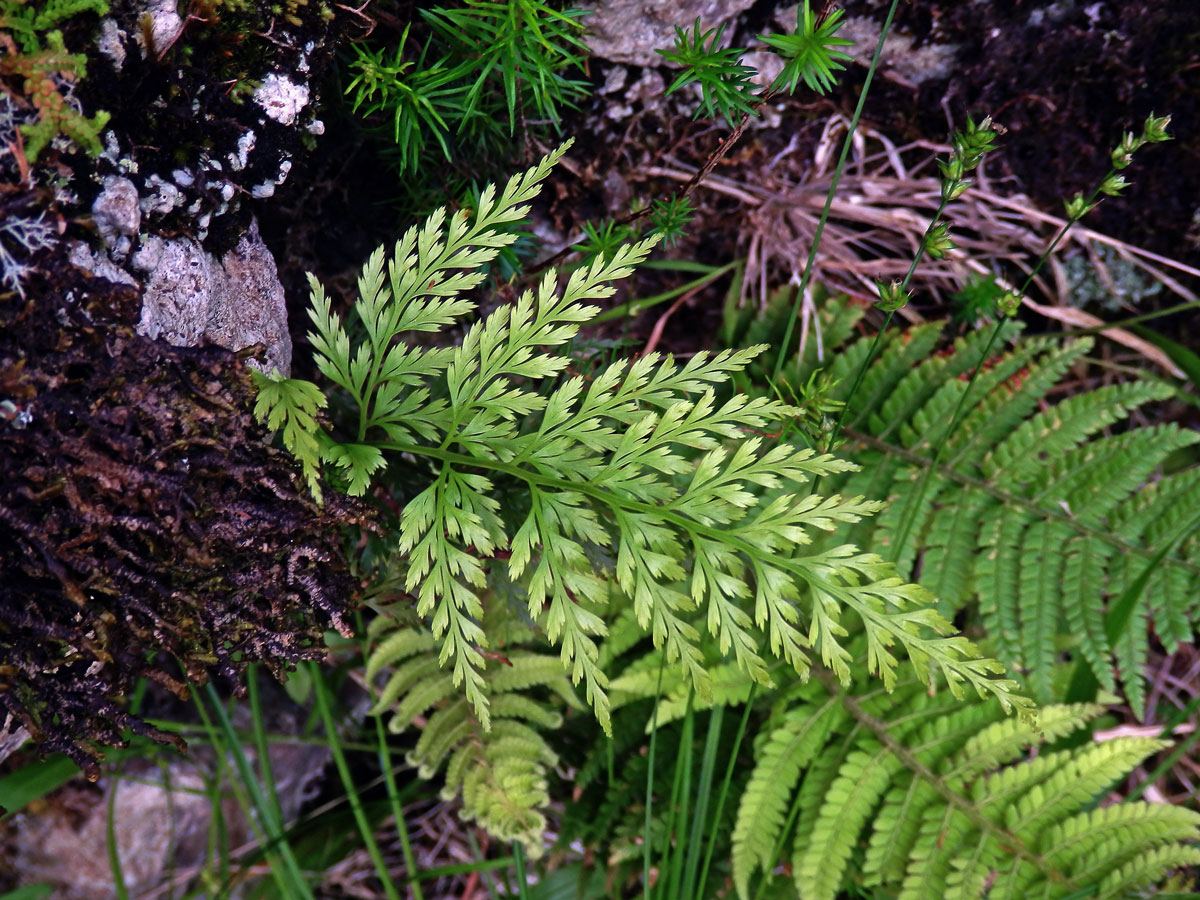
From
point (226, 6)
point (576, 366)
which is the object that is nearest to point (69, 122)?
point (226, 6)

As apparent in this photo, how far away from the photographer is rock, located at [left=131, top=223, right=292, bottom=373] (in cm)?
188

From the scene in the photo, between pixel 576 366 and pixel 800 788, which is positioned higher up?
pixel 576 366

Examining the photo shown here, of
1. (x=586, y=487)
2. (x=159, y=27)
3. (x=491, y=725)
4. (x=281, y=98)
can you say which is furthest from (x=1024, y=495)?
(x=159, y=27)

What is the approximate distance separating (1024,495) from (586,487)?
202 centimetres

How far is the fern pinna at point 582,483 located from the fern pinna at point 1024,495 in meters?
0.95

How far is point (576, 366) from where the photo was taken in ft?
8.57

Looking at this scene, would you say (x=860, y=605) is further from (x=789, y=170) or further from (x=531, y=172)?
(x=789, y=170)

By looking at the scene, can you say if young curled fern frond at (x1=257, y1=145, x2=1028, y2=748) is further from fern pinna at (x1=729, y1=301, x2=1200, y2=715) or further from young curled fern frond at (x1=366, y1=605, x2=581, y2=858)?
fern pinna at (x1=729, y1=301, x2=1200, y2=715)

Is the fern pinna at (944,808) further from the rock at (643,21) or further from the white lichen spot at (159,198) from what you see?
the white lichen spot at (159,198)

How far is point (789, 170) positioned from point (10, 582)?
293 centimetres

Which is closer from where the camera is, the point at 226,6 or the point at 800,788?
the point at 226,6

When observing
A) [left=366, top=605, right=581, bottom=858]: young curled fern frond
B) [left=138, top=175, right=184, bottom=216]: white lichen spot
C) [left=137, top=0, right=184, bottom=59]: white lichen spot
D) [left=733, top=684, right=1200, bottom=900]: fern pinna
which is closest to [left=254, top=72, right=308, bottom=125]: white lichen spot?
[left=137, top=0, right=184, bottom=59]: white lichen spot

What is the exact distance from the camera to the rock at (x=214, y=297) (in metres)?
1.88

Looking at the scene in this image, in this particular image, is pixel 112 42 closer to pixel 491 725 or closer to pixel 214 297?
pixel 214 297
